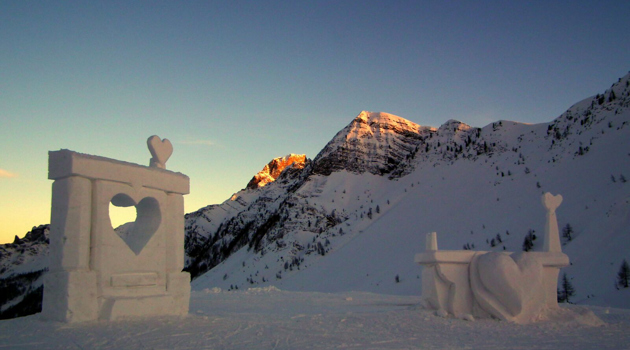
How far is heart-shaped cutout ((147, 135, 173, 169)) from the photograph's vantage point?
32.1 feet

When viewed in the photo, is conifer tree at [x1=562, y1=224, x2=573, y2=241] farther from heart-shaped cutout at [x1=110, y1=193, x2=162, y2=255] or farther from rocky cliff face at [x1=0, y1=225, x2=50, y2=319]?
rocky cliff face at [x1=0, y1=225, x2=50, y2=319]

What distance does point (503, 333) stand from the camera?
8367 millimetres

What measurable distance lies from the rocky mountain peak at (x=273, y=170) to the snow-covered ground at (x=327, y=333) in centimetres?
5103

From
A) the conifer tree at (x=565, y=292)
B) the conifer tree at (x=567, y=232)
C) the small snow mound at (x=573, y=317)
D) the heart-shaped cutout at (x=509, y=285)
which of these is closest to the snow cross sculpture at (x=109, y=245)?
the heart-shaped cutout at (x=509, y=285)

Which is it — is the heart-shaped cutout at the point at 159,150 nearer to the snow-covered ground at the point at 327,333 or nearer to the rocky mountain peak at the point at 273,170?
the snow-covered ground at the point at 327,333

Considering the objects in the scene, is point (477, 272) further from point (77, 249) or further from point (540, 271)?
point (77, 249)

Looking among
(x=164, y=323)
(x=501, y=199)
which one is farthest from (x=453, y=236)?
(x=164, y=323)

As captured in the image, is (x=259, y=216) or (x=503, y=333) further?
(x=259, y=216)

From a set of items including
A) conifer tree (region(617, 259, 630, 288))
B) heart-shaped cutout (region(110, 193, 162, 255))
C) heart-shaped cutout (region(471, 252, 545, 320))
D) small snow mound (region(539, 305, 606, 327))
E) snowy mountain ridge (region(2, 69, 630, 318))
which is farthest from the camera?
snowy mountain ridge (region(2, 69, 630, 318))

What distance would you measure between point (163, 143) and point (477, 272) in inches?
256

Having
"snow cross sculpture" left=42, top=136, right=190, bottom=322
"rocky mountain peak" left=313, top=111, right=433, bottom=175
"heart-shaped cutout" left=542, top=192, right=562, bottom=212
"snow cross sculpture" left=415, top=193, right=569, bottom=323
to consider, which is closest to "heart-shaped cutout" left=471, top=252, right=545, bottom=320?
"snow cross sculpture" left=415, top=193, right=569, bottom=323

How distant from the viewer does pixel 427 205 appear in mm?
28125

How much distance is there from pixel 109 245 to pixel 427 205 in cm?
2165

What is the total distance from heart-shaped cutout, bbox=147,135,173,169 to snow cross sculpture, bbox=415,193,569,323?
5.40 meters
